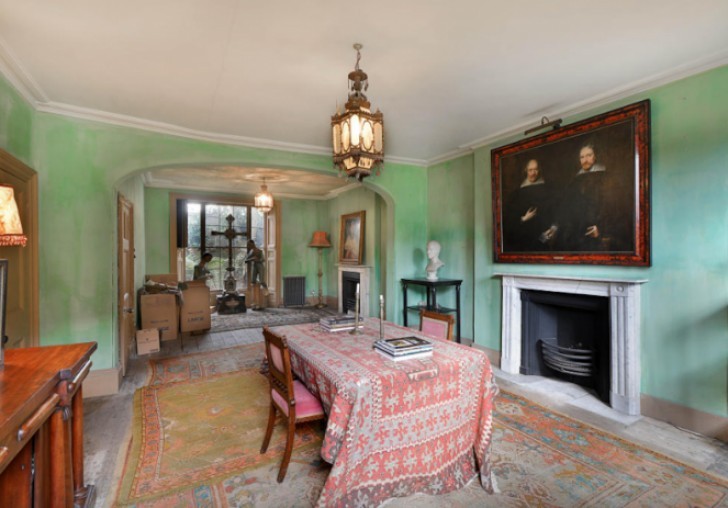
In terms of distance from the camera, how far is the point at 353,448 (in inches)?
66.8

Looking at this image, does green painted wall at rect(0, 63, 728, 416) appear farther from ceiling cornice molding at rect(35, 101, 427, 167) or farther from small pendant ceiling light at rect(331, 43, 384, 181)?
small pendant ceiling light at rect(331, 43, 384, 181)

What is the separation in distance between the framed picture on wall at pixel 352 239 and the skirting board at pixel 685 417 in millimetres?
4958

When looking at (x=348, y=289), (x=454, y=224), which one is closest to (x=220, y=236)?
(x=348, y=289)

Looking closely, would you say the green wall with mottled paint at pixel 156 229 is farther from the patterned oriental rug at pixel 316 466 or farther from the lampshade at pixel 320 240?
the patterned oriental rug at pixel 316 466

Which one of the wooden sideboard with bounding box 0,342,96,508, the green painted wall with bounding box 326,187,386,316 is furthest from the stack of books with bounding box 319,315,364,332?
the green painted wall with bounding box 326,187,386,316

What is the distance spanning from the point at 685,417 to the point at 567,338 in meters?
1.14

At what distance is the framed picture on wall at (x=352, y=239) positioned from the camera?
7.08 metres

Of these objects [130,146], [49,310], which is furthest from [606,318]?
[49,310]

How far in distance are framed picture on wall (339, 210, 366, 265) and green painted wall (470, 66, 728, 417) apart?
4.70 meters

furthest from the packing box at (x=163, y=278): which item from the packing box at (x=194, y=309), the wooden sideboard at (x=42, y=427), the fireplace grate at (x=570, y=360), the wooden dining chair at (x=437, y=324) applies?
the fireplace grate at (x=570, y=360)

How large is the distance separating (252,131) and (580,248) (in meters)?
3.57

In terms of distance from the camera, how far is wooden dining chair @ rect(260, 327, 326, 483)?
2.01 meters

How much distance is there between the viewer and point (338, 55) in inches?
92.3

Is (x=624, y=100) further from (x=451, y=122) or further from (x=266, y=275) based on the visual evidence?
(x=266, y=275)
